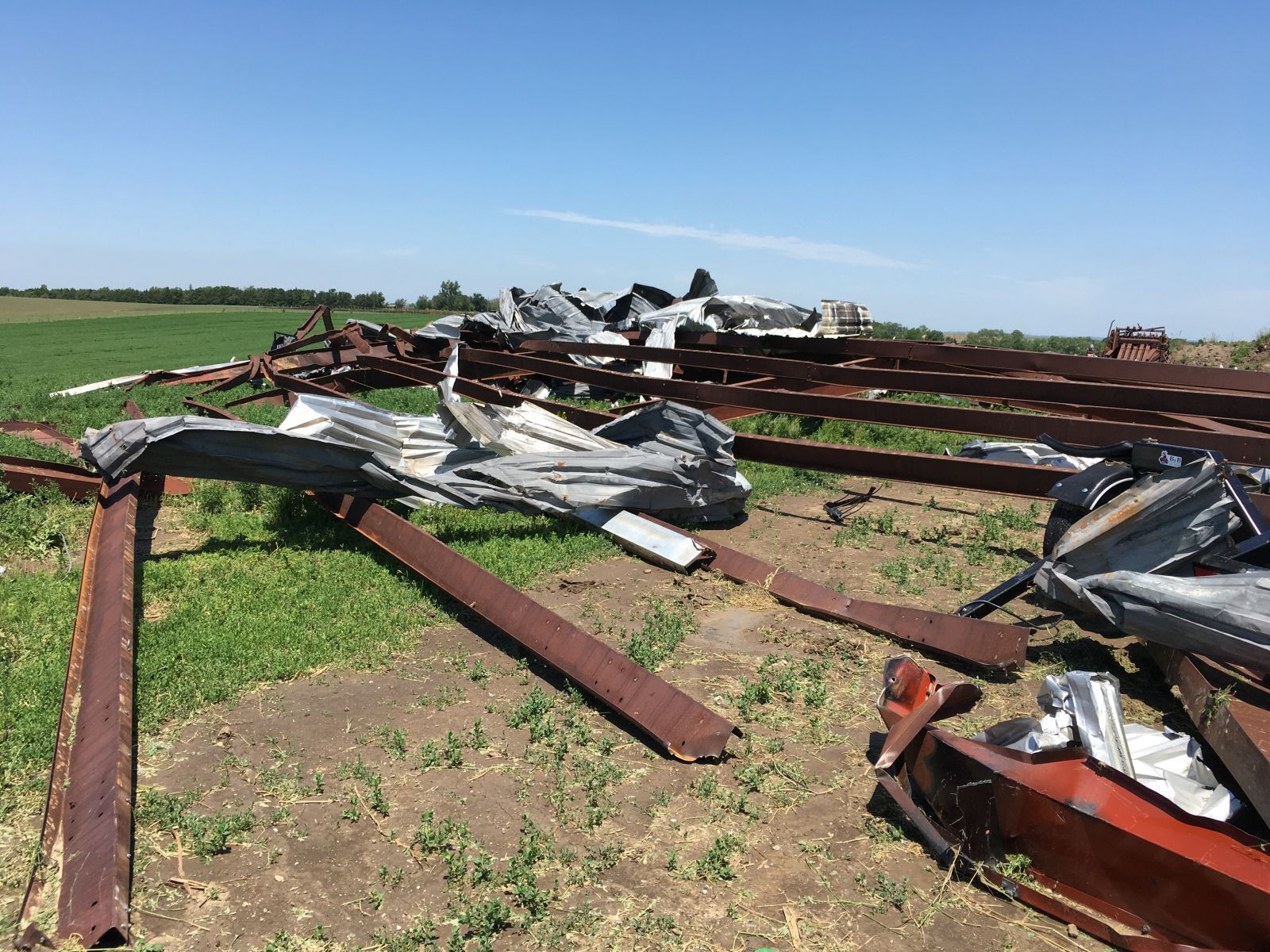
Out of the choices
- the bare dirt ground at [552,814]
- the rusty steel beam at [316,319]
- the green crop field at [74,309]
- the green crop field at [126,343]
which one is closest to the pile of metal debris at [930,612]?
the bare dirt ground at [552,814]

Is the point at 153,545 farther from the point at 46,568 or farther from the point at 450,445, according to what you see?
the point at 450,445

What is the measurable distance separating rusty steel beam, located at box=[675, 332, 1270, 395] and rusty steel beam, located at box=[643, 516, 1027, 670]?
5.25 metres

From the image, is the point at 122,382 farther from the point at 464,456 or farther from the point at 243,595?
the point at 243,595

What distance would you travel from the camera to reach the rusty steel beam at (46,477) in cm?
660

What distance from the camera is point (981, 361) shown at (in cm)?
995

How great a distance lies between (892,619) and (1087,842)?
2.27 meters

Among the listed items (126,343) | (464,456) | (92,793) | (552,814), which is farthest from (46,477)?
(126,343)

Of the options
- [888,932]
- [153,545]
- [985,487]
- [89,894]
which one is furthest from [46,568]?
[985,487]

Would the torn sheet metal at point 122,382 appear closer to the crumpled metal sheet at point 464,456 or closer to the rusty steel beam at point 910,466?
the crumpled metal sheet at point 464,456

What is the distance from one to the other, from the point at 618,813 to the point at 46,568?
15.8 ft

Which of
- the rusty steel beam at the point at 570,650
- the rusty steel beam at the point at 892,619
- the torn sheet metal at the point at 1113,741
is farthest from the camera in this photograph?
the rusty steel beam at the point at 892,619

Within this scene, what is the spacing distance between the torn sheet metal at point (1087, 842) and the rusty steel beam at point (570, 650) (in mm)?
852

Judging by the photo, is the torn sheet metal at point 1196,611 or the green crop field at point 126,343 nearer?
the torn sheet metal at point 1196,611

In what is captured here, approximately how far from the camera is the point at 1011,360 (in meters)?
9.58
